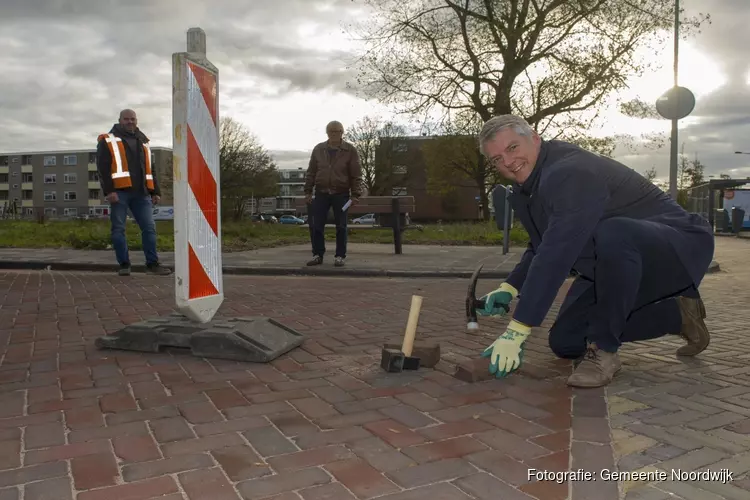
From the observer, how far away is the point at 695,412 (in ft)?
8.74

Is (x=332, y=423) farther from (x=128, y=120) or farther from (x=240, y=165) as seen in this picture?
(x=240, y=165)

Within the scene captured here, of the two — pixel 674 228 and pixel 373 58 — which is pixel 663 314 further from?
pixel 373 58

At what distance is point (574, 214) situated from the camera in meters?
2.83

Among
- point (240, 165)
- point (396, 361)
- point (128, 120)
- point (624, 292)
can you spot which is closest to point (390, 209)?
point (128, 120)

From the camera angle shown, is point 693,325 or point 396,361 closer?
point 396,361

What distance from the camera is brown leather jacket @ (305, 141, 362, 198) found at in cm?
852

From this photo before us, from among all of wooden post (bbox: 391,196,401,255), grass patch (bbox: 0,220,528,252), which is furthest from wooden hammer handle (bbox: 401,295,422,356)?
grass patch (bbox: 0,220,528,252)

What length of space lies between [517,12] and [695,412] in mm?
22927

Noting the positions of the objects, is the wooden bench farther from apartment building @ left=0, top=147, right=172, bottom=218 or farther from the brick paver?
apartment building @ left=0, top=147, right=172, bottom=218

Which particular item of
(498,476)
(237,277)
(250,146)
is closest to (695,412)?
(498,476)

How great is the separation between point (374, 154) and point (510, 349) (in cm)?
5639

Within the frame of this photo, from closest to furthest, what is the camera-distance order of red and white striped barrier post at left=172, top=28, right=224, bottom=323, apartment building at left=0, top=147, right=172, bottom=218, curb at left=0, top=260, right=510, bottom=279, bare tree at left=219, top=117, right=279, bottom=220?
red and white striped barrier post at left=172, top=28, right=224, bottom=323 → curb at left=0, top=260, right=510, bottom=279 → bare tree at left=219, top=117, right=279, bottom=220 → apartment building at left=0, top=147, right=172, bottom=218

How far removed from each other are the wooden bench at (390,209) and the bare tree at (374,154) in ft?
151

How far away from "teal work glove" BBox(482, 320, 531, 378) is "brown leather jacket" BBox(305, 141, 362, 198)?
227 inches
